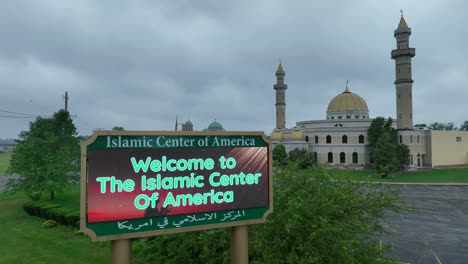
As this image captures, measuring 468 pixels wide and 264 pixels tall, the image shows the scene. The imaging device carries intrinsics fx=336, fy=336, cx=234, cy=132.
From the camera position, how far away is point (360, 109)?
7194 centimetres

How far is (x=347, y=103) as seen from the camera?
72125 millimetres

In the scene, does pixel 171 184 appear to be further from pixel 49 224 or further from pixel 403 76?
pixel 403 76

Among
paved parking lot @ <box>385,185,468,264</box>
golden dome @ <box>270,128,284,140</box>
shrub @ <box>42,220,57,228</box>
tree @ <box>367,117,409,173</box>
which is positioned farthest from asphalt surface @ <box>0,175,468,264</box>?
golden dome @ <box>270,128,284,140</box>

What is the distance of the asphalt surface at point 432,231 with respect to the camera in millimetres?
16547

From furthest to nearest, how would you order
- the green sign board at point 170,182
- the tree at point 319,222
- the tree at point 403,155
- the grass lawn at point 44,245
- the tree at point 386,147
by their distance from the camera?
the tree at point 403,155 → the tree at point 386,147 → the grass lawn at point 44,245 → the tree at point 319,222 → the green sign board at point 170,182

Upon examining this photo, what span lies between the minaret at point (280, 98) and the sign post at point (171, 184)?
76453mm

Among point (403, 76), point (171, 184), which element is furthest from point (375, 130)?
point (171, 184)

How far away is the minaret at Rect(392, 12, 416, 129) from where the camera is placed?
197 feet

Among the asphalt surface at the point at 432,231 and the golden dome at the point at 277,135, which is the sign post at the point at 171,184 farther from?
the golden dome at the point at 277,135

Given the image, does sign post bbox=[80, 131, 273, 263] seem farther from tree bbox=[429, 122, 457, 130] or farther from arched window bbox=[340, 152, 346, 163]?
tree bbox=[429, 122, 457, 130]

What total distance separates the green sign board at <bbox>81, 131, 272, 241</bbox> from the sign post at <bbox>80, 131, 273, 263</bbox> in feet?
0.05

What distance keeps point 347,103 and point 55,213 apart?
2450 inches

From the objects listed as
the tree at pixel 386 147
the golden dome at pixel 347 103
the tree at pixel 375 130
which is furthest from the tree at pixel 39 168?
the golden dome at pixel 347 103

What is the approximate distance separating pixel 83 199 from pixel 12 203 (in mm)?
34003
